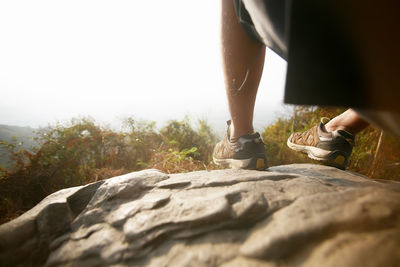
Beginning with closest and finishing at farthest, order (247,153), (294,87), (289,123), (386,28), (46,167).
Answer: (386,28), (294,87), (247,153), (46,167), (289,123)

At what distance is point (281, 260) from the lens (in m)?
0.64

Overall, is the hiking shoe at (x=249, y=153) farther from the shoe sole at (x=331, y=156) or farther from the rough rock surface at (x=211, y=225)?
the shoe sole at (x=331, y=156)

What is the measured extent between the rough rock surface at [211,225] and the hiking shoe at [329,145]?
1.85 feet

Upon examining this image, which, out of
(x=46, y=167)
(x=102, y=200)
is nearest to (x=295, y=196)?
(x=102, y=200)

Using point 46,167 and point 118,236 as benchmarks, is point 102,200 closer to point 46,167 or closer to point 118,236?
point 118,236

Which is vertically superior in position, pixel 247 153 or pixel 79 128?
pixel 79 128

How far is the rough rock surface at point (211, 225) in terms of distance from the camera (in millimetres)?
628

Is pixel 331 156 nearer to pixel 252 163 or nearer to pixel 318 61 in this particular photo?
pixel 252 163

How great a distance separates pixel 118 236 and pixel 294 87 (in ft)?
3.66

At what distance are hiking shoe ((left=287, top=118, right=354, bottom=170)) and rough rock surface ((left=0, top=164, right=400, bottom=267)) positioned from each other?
56cm

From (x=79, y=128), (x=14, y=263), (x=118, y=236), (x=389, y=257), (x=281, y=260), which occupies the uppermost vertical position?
(x=79, y=128)

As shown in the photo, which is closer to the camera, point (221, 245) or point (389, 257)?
point (389, 257)

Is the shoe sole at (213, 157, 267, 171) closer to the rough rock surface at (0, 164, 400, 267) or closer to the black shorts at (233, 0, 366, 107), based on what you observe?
the rough rock surface at (0, 164, 400, 267)

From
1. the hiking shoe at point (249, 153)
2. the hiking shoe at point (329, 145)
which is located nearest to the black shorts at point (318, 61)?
the hiking shoe at point (249, 153)
